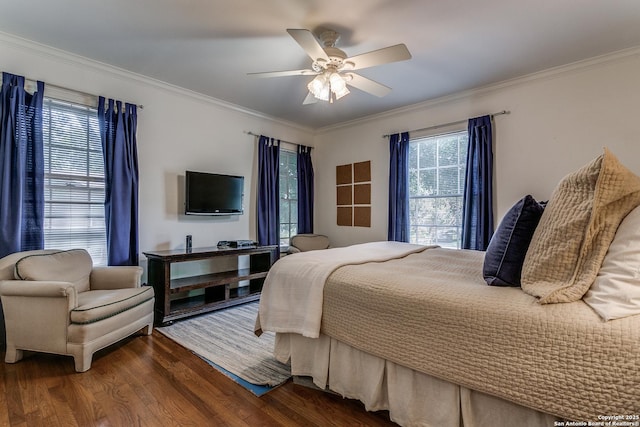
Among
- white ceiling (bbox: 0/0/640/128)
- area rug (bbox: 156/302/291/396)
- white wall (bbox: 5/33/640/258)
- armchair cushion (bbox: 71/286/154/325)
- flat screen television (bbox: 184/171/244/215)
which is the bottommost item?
area rug (bbox: 156/302/291/396)

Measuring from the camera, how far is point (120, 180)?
3.13 meters

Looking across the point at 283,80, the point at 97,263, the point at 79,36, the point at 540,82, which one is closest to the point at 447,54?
the point at 540,82

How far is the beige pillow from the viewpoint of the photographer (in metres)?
1.18

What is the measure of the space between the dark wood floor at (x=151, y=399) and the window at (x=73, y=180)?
1.14 metres

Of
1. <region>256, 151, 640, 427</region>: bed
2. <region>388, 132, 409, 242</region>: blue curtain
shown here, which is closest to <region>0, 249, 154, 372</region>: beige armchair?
<region>256, 151, 640, 427</region>: bed

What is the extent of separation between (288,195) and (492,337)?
416cm

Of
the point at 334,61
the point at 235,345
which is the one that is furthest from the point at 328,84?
the point at 235,345

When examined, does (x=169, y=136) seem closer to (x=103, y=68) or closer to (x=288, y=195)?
(x=103, y=68)

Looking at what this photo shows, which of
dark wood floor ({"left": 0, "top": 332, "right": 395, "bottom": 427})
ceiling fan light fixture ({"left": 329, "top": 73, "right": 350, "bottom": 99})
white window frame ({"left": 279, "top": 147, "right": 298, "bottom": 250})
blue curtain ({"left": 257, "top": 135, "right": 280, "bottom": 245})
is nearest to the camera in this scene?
dark wood floor ({"left": 0, "top": 332, "right": 395, "bottom": 427})

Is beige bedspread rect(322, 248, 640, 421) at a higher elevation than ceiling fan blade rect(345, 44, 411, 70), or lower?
lower

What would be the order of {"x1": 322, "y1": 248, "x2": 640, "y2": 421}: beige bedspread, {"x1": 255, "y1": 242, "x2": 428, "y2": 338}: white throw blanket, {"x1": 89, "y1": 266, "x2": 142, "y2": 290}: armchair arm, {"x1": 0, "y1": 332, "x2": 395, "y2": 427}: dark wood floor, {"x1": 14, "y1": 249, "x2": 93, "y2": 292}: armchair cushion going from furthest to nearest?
1. {"x1": 89, "y1": 266, "x2": 142, "y2": 290}: armchair arm
2. {"x1": 14, "y1": 249, "x2": 93, "y2": 292}: armchair cushion
3. {"x1": 255, "y1": 242, "x2": 428, "y2": 338}: white throw blanket
4. {"x1": 0, "y1": 332, "x2": 395, "y2": 427}: dark wood floor
5. {"x1": 322, "y1": 248, "x2": 640, "y2": 421}: beige bedspread

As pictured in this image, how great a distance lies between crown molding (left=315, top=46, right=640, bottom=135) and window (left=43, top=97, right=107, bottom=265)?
3.52m

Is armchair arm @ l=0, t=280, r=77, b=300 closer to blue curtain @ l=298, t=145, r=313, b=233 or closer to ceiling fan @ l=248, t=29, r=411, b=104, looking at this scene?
ceiling fan @ l=248, t=29, r=411, b=104

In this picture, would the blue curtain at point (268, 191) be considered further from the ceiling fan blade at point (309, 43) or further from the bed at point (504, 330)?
the bed at point (504, 330)
